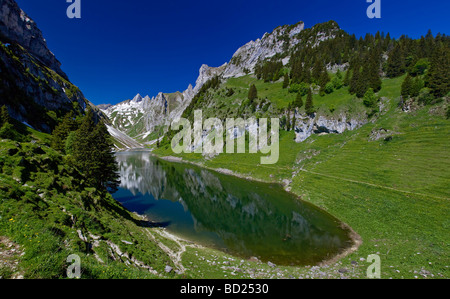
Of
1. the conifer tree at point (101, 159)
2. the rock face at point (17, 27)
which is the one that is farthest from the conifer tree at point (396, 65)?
the rock face at point (17, 27)

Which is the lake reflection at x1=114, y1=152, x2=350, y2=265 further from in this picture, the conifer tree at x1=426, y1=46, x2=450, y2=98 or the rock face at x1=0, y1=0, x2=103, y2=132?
the rock face at x1=0, y1=0, x2=103, y2=132

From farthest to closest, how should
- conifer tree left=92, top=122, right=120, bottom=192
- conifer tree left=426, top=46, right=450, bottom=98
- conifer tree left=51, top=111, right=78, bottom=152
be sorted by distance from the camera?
1. conifer tree left=426, top=46, right=450, bottom=98
2. conifer tree left=51, top=111, right=78, bottom=152
3. conifer tree left=92, top=122, right=120, bottom=192

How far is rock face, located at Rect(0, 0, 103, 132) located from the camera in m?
96.8

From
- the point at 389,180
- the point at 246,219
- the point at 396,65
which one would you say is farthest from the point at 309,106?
the point at 246,219

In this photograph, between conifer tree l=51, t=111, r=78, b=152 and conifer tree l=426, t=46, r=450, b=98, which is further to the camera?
conifer tree l=426, t=46, r=450, b=98

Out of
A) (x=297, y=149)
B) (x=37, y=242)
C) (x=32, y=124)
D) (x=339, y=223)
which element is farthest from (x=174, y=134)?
(x=37, y=242)

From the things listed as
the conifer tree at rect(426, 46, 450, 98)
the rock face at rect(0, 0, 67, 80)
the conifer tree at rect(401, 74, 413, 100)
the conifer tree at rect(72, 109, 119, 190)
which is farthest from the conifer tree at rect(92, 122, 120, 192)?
the rock face at rect(0, 0, 67, 80)

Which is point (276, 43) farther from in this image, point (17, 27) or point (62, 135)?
point (17, 27)

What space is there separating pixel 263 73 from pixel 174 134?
89368 millimetres

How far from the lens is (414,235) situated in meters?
21.5

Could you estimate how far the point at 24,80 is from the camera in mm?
120812

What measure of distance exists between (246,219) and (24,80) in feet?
571

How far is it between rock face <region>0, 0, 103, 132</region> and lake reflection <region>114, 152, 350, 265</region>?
93.4m
